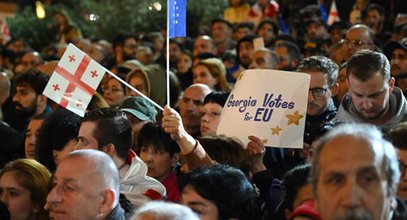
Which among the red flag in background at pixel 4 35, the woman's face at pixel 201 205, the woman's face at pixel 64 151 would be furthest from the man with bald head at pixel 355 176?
the red flag in background at pixel 4 35

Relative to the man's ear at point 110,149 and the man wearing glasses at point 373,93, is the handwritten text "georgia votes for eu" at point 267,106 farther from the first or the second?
the man's ear at point 110,149

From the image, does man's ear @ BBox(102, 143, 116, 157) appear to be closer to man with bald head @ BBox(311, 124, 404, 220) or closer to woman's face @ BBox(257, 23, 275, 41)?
man with bald head @ BBox(311, 124, 404, 220)

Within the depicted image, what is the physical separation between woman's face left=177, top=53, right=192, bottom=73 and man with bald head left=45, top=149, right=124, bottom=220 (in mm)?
7866

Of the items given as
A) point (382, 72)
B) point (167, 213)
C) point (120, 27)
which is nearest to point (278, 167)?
point (382, 72)

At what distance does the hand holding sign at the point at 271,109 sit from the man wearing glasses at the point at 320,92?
0.86 ft

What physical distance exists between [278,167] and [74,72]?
1735 mm

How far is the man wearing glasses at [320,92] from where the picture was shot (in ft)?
23.5

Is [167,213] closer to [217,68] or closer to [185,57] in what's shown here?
[217,68]

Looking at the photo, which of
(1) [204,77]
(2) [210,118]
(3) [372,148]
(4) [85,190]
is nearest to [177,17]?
(2) [210,118]

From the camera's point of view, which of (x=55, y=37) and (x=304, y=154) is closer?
(x=304, y=154)

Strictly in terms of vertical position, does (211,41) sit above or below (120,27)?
above

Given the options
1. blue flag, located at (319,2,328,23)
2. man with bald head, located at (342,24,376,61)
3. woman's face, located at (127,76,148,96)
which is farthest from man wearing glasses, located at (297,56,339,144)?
blue flag, located at (319,2,328,23)

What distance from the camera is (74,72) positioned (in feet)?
24.9

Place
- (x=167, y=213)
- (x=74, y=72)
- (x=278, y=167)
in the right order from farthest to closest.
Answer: (x=74, y=72)
(x=278, y=167)
(x=167, y=213)
